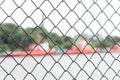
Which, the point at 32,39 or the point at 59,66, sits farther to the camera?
the point at 59,66

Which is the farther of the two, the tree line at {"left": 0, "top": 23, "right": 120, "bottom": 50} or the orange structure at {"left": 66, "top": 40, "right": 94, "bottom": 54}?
the orange structure at {"left": 66, "top": 40, "right": 94, "bottom": 54}

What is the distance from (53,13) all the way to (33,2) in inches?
4.2

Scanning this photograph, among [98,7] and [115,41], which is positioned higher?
[98,7]

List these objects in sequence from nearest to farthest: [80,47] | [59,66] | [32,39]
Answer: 1. [32,39]
2. [80,47]
3. [59,66]

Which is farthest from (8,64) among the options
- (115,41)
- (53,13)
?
(115,41)

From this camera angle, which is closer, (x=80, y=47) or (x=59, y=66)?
(x=80, y=47)

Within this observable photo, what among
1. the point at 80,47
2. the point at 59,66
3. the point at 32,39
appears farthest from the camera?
the point at 59,66

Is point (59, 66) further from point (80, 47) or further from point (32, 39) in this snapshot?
point (32, 39)

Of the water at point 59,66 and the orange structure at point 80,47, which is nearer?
the water at point 59,66

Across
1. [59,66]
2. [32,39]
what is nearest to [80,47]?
[59,66]

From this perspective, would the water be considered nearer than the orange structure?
Yes

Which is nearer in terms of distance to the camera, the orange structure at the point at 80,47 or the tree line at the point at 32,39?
the tree line at the point at 32,39

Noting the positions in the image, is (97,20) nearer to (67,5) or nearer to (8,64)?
(67,5)

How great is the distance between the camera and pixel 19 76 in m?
1.83
